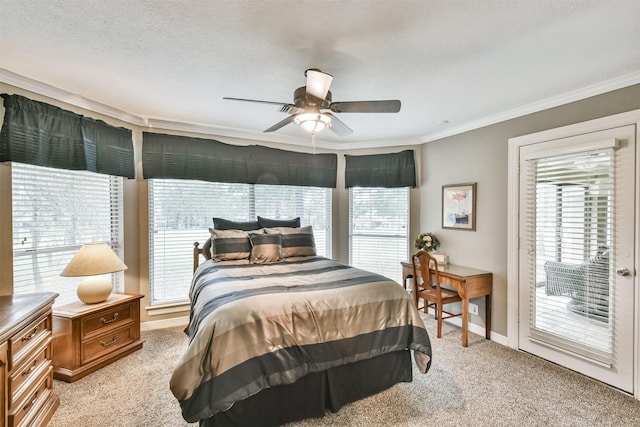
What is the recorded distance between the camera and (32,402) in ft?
6.13

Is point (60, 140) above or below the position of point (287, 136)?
below

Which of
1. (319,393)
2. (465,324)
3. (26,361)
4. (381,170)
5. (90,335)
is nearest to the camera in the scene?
(26,361)

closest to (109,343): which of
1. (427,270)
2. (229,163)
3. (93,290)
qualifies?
(93,290)

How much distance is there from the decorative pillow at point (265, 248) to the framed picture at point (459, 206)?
2280 millimetres

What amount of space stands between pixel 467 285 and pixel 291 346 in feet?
7.33

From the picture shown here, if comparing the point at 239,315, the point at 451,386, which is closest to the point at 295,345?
the point at 239,315

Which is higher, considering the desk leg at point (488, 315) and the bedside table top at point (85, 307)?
the bedside table top at point (85, 307)

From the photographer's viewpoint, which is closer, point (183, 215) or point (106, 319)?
point (106, 319)

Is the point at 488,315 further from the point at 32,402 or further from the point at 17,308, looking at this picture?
the point at 17,308

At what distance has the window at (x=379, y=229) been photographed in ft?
15.1

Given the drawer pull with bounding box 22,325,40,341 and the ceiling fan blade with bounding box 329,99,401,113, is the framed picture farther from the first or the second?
the drawer pull with bounding box 22,325,40,341

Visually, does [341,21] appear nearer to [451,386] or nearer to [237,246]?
[237,246]

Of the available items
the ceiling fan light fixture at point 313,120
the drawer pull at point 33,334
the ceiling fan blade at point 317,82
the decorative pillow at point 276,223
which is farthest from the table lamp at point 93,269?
the ceiling fan blade at point 317,82

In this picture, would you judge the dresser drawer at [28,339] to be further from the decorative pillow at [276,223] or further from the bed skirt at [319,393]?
the decorative pillow at [276,223]
